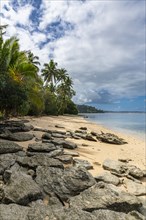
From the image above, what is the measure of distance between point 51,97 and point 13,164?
3893cm

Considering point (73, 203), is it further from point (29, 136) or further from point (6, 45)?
point (6, 45)

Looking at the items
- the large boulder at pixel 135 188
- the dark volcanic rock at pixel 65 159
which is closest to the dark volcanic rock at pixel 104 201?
the large boulder at pixel 135 188

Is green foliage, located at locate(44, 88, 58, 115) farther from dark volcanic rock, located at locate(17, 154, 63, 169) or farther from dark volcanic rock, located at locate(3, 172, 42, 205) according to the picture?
dark volcanic rock, located at locate(3, 172, 42, 205)

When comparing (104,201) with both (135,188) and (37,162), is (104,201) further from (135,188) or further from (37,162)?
(37,162)

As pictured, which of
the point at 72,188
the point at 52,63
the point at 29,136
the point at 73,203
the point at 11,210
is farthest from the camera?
the point at 52,63

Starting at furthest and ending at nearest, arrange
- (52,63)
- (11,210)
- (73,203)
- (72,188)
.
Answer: (52,63), (72,188), (73,203), (11,210)

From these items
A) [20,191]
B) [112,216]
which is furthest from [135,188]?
[20,191]

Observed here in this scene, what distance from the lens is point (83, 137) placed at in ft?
48.9

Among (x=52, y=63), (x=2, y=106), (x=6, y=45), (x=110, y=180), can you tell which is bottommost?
(x=110, y=180)

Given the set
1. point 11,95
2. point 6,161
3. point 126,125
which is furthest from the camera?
point 126,125

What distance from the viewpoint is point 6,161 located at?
6.55 meters

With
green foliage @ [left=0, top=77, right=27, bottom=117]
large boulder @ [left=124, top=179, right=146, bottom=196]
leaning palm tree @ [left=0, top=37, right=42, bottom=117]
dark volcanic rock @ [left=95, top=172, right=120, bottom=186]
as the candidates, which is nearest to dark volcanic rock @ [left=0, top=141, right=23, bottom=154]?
dark volcanic rock @ [left=95, top=172, right=120, bottom=186]

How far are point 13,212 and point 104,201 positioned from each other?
5.95ft

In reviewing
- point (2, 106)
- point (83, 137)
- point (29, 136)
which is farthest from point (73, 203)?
point (2, 106)
